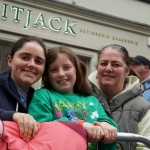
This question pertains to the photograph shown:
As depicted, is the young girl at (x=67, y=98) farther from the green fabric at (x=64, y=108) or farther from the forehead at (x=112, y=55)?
the forehead at (x=112, y=55)

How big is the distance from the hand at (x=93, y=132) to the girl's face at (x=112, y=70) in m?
0.78

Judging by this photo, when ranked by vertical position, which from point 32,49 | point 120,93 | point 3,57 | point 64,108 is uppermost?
point 3,57

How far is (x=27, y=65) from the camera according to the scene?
69.9 inches

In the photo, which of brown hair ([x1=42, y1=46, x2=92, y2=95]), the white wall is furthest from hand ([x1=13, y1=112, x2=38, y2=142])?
the white wall

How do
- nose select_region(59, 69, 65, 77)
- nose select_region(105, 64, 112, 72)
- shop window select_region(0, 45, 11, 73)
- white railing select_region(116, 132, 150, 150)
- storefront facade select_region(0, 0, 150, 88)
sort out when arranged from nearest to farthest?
1. white railing select_region(116, 132, 150, 150)
2. nose select_region(59, 69, 65, 77)
3. nose select_region(105, 64, 112, 72)
4. shop window select_region(0, 45, 11, 73)
5. storefront facade select_region(0, 0, 150, 88)

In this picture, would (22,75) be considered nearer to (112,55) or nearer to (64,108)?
(64,108)

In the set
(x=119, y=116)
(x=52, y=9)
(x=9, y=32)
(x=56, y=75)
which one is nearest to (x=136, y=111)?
(x=119, y=116)

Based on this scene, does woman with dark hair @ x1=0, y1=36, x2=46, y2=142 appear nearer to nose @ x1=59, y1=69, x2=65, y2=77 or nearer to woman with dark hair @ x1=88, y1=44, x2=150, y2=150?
nose @ x1=59, y1=69, x2=65, y2=77

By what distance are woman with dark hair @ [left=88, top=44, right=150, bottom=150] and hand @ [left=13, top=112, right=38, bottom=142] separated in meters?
0.87

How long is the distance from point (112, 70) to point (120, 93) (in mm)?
199

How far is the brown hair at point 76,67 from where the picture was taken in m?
1.98

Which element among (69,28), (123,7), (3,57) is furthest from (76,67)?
(123,7)

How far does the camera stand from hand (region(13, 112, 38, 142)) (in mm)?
1241

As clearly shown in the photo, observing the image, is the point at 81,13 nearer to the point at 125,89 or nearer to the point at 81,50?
the point at 81,50
